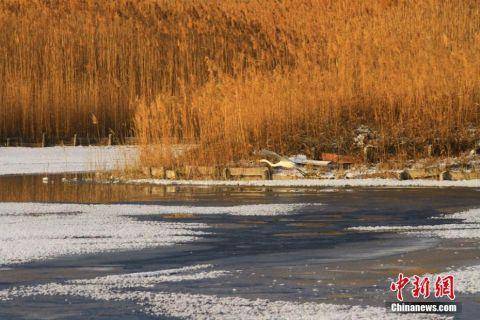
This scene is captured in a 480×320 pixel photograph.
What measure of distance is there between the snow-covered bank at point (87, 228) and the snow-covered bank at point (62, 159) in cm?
704

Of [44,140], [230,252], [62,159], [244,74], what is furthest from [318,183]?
[244,74]

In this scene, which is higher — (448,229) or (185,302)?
(448,229)

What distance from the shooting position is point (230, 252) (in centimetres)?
1068

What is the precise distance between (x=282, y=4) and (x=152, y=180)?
17.6 m

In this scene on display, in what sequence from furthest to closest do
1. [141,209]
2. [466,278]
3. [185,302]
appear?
[141,209] < [466,278] < [185,302]

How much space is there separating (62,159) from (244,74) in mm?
6999

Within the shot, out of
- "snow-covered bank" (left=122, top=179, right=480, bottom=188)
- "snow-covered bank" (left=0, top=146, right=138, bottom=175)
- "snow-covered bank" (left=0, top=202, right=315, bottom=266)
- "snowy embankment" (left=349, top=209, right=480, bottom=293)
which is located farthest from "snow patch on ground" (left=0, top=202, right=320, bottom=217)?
"snow-covered bank" (left=0, top=146, right=138, bottom=175)

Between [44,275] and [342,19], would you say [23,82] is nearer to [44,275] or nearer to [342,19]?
[342,19]

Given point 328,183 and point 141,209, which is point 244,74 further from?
point 141,209

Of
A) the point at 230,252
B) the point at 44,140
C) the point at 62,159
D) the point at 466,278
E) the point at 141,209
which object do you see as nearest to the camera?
the point at 466,278

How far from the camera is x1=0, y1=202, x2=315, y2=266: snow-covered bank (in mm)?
11031

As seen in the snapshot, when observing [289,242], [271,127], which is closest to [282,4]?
[271,127]

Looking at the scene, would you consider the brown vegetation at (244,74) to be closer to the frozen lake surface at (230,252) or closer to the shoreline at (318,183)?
the shoreline at (318,183)

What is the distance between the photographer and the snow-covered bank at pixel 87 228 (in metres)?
11.0
